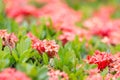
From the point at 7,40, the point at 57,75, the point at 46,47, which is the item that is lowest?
the point at 57,75

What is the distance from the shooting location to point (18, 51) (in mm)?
3260

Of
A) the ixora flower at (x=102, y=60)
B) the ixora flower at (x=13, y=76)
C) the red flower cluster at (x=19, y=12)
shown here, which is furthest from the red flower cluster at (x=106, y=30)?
the ixora flower at (x=13, y=76)

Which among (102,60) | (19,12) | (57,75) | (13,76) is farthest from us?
(19,12)

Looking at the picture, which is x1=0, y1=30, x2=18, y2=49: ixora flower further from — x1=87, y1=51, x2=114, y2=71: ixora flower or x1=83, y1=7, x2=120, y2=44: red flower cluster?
x1=83, y1=7, x2=120, y2=44: red flower cluster

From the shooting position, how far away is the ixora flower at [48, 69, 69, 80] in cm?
288

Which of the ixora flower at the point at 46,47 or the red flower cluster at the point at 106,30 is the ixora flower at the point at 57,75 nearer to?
the ixora flower at the point at 46,47

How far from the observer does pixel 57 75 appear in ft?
9.60

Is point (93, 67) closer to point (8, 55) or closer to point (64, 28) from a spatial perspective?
point (8, 55)

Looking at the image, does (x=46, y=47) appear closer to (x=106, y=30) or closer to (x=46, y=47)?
(x=46, y=47)

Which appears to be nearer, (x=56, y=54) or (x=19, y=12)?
(x=56, y=54)

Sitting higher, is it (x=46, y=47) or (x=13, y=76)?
(x=46, y=47)

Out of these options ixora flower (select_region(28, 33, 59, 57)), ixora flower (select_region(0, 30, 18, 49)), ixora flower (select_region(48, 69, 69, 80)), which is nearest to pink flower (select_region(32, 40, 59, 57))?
ixora flower (select_region(28, 33, 59, 57))

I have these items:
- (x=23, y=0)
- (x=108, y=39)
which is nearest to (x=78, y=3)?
(x=23, y=0)

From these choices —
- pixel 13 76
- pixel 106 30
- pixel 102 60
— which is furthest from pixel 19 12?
pixel 13 76
